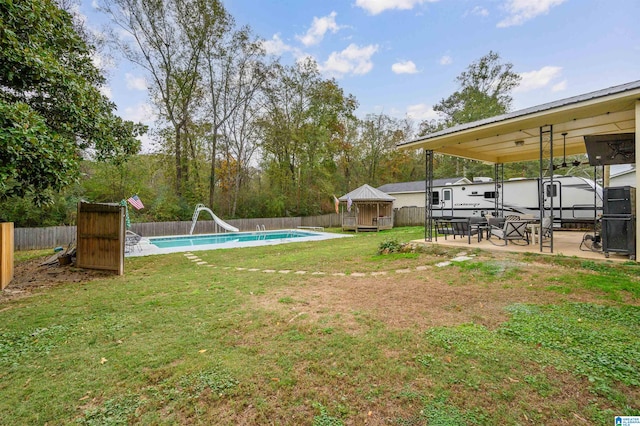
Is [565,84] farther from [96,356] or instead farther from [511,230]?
[96,356]

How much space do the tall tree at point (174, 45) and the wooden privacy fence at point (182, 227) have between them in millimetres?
3048

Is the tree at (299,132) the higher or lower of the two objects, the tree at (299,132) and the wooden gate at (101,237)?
the higher

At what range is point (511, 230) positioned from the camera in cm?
736

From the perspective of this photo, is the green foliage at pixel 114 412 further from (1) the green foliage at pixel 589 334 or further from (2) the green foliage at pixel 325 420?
(1) the green foliage at pixel 589 334

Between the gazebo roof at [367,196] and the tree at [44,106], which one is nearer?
the tree at [44,106]

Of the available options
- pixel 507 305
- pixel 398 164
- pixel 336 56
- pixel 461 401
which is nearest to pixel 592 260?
pixel 507 305

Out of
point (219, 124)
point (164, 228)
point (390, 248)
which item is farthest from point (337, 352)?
point (219, 124)

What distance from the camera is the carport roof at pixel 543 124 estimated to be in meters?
5.16

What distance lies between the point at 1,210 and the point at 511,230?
60.4 ft

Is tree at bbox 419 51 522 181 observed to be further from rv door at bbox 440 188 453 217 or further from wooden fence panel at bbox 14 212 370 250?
wooden fence panel at bbox 14 212 370 250

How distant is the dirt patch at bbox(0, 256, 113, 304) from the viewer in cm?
543

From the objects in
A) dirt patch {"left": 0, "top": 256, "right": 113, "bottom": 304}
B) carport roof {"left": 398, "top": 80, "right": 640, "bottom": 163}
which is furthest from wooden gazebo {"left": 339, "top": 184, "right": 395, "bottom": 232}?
dirt patch {"left": 0, "top": 256, "right": 113, "bottom": 304}

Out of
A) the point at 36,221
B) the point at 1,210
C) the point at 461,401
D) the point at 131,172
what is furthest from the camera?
the point at 131,172

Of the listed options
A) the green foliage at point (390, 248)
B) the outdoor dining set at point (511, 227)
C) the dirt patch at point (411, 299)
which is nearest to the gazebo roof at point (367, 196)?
the outdoor dining set at point (511, 227)
